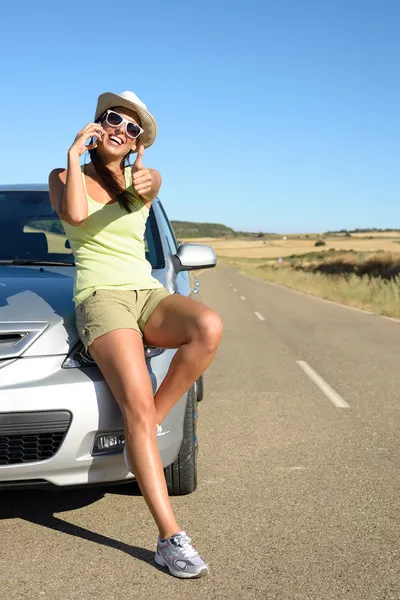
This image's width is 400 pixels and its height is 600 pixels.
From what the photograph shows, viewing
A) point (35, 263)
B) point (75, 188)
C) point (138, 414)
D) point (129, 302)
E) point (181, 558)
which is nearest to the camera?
point (181, 558)

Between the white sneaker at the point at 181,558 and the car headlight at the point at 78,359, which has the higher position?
the car headlight at the point at 78,359

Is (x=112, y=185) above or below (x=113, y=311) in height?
above

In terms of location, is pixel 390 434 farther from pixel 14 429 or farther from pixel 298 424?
pixel 14 429

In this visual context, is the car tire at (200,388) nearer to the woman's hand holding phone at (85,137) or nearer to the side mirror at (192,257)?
the side mirror at (192,257)

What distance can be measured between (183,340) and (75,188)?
83 cm

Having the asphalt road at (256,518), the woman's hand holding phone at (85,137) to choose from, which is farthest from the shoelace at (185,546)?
the woman's hand holding phone at (85,137)

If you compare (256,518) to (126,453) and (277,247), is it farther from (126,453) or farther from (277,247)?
(277,247)

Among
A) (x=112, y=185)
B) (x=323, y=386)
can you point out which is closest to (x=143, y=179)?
(x=112, y=185)

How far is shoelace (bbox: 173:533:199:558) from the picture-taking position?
3033 mm

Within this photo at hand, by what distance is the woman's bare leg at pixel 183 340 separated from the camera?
335 centimetres

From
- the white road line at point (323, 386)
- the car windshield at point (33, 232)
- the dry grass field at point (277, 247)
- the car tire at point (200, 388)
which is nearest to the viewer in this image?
the car windshield at point (33, 232)

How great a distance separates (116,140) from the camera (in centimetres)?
366

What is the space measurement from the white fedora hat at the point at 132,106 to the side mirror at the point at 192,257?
1.05 m

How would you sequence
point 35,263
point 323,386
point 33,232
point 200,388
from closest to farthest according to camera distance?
point 35,263 < point 33,232 < point 200,388 < point 323,386
